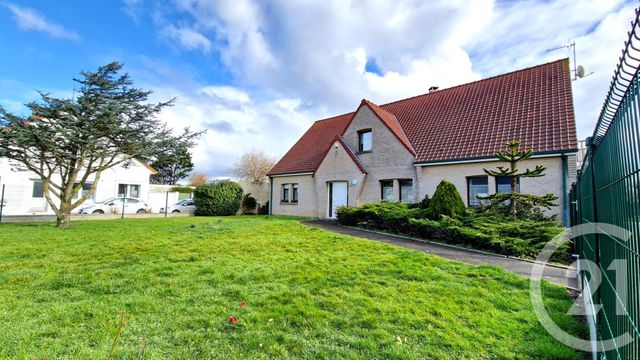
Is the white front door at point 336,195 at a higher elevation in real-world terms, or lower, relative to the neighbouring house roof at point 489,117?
lower

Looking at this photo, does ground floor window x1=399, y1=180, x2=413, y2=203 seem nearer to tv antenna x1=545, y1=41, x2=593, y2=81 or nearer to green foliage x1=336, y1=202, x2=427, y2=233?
green foliage x1=336, y1=202, x2=427, y2=233

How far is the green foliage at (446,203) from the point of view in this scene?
384 inches

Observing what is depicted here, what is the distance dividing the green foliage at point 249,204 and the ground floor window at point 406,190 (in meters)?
12.5

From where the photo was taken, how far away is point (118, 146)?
12805 mm

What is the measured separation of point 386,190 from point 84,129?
1375cm

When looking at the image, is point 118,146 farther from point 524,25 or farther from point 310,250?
point 524,25

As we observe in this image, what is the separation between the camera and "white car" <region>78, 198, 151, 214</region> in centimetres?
2035

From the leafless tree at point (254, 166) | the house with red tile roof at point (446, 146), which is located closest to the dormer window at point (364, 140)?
the house with red tile roof at point (446, 146)

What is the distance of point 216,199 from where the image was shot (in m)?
20.5

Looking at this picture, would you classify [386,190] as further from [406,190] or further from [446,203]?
[446,203]

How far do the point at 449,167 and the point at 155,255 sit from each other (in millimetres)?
11619

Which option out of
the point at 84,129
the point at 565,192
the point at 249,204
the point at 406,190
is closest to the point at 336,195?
the point at 406,190

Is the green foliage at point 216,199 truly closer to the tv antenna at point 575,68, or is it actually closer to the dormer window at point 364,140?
the dormer window at point 364,140

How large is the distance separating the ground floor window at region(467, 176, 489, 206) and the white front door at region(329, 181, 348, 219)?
622 cm
